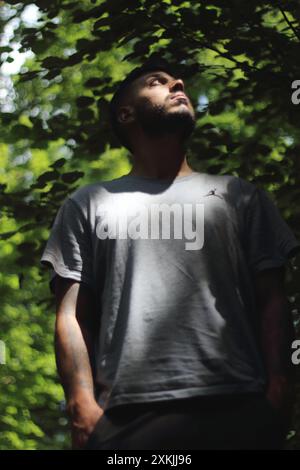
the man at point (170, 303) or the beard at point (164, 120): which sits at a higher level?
the beard at point (164, 120)

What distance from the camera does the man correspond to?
289cm

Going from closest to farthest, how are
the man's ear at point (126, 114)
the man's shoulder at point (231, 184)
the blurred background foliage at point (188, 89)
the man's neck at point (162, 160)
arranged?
the man's shoulder at point (231, 184), the man's neck at point (162, 160), the man's ear at point (126, 114), the blurred background foliage at point (188, 89)

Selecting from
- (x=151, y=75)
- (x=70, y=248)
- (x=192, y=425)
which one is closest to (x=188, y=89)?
(x=151, y=75)

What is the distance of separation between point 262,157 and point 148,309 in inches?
159

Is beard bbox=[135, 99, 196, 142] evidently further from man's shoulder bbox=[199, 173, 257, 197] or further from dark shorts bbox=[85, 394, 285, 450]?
dark shorts bbox=[85, 394, 285, 450]

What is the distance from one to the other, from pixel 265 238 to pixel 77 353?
82 cm

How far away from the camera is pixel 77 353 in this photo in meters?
→ 3.19

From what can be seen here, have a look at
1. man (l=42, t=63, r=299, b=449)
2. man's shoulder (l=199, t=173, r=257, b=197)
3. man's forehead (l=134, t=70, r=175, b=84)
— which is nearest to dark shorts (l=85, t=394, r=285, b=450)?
man (l=42, t=63, r=299, b=449)

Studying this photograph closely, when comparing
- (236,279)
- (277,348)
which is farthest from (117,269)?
(277,348)

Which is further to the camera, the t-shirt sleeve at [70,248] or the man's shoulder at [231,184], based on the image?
the man's shoulder at [231,184]

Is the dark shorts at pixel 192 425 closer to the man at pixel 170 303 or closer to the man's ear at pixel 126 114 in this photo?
the man at pixel 170 303

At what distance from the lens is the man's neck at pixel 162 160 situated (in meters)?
3.56

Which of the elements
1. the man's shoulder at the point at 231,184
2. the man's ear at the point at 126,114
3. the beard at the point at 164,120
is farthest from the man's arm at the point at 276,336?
the man's ear at the point at 126,114

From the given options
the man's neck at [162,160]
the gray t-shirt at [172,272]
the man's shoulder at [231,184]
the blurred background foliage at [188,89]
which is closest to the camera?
the gray t-shirt at [172,272]
